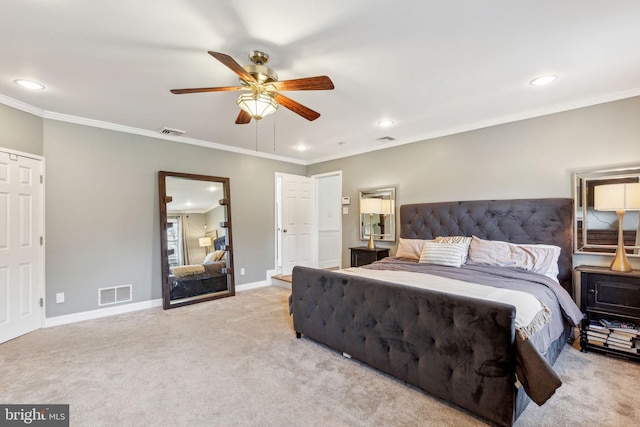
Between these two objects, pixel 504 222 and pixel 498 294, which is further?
pixel 504 222

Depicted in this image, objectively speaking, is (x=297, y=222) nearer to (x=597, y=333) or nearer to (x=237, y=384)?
(x=237, y=384)

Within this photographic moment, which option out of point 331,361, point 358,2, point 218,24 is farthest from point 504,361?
point 218,24

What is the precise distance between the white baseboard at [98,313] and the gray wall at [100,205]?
0.19 feet

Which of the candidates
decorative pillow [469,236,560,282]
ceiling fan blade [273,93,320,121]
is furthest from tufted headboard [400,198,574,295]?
ceiling fan blade [273,93,320,121]

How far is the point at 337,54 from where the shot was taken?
2254 millimetres

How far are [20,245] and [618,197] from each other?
5992mm

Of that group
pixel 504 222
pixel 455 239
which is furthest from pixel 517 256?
pixel 455 239

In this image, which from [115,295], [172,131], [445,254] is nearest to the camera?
[445,254]

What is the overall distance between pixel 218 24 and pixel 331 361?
2702 millimetres

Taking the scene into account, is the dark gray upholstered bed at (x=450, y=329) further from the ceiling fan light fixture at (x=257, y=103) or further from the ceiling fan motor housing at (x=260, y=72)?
the ceiling fan motor housing at (x=260, y=72)

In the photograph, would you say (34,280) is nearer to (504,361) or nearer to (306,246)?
(306,246)

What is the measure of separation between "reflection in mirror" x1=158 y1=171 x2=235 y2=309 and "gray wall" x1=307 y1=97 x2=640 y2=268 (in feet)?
8.55

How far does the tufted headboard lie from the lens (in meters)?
3.12

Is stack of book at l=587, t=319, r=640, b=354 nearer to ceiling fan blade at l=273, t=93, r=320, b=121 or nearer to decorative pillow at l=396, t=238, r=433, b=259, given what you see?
decorative pillow at l=396, t=238, r=433, b=259
